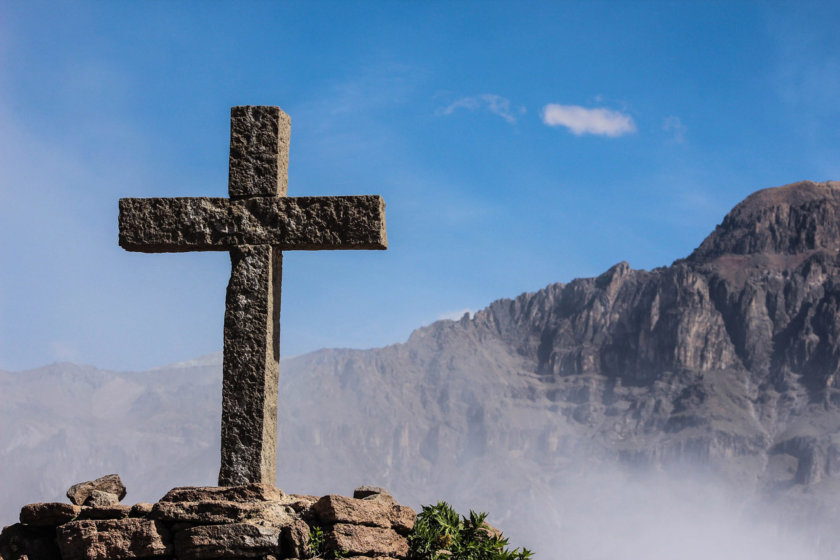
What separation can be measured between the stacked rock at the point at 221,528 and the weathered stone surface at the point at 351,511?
0.01 m

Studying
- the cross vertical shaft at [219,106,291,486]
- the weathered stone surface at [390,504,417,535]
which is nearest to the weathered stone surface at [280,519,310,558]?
the weathered stone surface at [390,504,417,535]

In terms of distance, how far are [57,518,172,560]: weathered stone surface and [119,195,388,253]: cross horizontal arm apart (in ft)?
11.6

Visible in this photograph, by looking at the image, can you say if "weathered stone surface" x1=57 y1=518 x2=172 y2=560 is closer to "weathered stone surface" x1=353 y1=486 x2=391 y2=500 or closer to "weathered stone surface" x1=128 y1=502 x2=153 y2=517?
"weathered stone surface" x1=128 y1=502 x2=153 y2=517

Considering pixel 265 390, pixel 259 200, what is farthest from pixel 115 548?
pixel 259 200

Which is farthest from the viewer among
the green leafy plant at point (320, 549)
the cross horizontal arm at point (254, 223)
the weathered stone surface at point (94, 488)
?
the cross horizontal arm at point (254, 223)

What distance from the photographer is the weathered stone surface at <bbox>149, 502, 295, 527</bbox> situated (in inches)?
439

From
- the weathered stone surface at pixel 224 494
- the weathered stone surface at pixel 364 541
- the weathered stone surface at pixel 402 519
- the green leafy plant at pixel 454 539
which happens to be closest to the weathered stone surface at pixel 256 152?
the weathered stone surface at pixel 224 494

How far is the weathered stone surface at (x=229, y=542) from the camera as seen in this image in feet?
36.0

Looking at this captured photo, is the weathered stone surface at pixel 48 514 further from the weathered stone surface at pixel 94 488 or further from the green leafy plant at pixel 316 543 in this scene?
the green leafy plant at pixel 316 543

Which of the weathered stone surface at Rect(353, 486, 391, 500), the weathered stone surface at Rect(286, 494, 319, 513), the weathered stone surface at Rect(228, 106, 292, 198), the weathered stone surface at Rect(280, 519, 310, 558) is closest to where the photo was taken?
the weathered stone surface at Rect(280, 519, 310, 558)

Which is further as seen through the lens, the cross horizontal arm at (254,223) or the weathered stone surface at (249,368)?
the cross horizontal arm at (254,223)

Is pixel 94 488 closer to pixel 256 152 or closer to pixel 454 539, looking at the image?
pixel 454 539

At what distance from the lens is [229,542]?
11.0 metres

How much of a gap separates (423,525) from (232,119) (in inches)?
217
